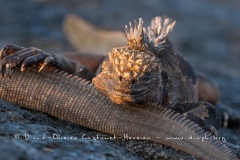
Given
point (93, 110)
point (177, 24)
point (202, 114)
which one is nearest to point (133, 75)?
point (93, 110)

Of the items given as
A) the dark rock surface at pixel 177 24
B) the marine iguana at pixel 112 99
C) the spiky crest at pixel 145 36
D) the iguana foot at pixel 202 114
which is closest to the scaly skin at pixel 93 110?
the marine iguana at pixel 112 99

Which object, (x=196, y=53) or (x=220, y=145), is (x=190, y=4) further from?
(x=220, y=145)

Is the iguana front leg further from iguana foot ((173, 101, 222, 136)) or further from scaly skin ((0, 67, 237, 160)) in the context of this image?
iguana foot ((173, 101, 222, 136))

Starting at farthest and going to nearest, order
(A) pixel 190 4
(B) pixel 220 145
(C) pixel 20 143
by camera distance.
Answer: (A) pixel 190 4 → (B) pixel 220 145 → (C) pixel 20 143

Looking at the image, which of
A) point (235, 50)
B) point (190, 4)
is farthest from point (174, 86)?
point (190, 4)

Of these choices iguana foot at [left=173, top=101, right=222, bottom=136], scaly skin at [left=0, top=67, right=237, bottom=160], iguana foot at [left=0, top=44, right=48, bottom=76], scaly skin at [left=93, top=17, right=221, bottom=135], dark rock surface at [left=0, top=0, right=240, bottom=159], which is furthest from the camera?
dark rock surface at [left=0, top=0, right=240, bottom=159]

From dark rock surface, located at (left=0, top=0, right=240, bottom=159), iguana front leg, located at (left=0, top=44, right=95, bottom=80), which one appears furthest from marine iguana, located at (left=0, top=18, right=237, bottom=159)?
dark rock surface, located at (left=0, top=0, right=240, bottom=159)

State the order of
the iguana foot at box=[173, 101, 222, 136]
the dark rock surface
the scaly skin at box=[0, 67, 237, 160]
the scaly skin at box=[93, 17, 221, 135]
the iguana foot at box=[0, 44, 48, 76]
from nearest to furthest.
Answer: the scaly skin at box=[0, 67, 237, 160], the scaly skin at box=[93, 17, 221, 135], the iguana foot at box=[0, 44, 48, 76], the iguana foot at box=[173, 101, 222, 136], the dark rock surface
